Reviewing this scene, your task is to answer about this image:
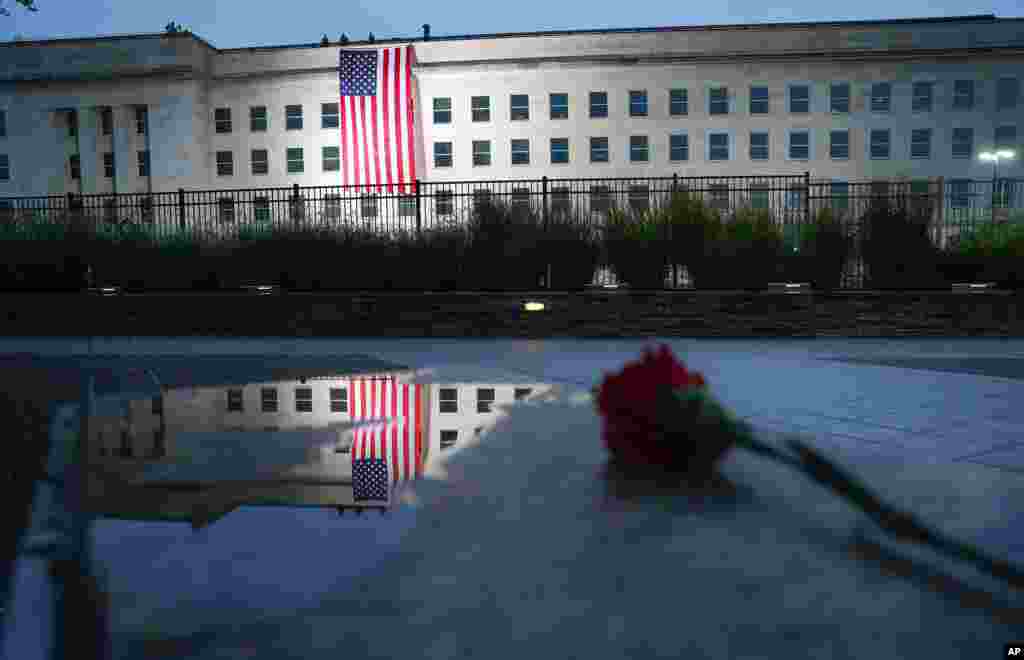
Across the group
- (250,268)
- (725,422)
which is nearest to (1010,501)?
(725,422)

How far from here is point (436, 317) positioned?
11.4 meters

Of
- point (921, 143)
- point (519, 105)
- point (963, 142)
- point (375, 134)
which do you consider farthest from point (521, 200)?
point (963, 142)

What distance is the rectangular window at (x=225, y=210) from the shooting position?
1438 centimetres

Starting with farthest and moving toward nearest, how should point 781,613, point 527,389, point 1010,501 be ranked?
point 527,389
point 1010,501
point 781,613

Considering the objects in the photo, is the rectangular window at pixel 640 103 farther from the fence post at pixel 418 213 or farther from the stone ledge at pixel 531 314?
the stone ledge at pixel 531 314

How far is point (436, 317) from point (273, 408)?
7377 millimetres

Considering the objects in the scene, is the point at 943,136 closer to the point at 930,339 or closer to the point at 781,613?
the point at 930,339

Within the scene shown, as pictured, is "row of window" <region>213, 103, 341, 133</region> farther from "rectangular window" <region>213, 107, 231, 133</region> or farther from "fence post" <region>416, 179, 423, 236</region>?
"fence post" <region>416, 179, 423, 236</region>

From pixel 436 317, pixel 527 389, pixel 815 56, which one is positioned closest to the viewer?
pixel 527 389

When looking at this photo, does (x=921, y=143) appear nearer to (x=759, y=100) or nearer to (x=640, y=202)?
(x=759, y=100)

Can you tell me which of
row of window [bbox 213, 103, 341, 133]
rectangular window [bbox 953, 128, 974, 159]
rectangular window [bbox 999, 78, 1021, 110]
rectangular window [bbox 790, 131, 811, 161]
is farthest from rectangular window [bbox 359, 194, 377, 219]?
rectangular window [bbox 999, 78, 1021, 110]

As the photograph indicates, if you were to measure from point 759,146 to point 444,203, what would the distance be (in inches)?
1640

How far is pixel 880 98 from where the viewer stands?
5000 centimetres

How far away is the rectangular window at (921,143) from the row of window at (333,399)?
53262mm
